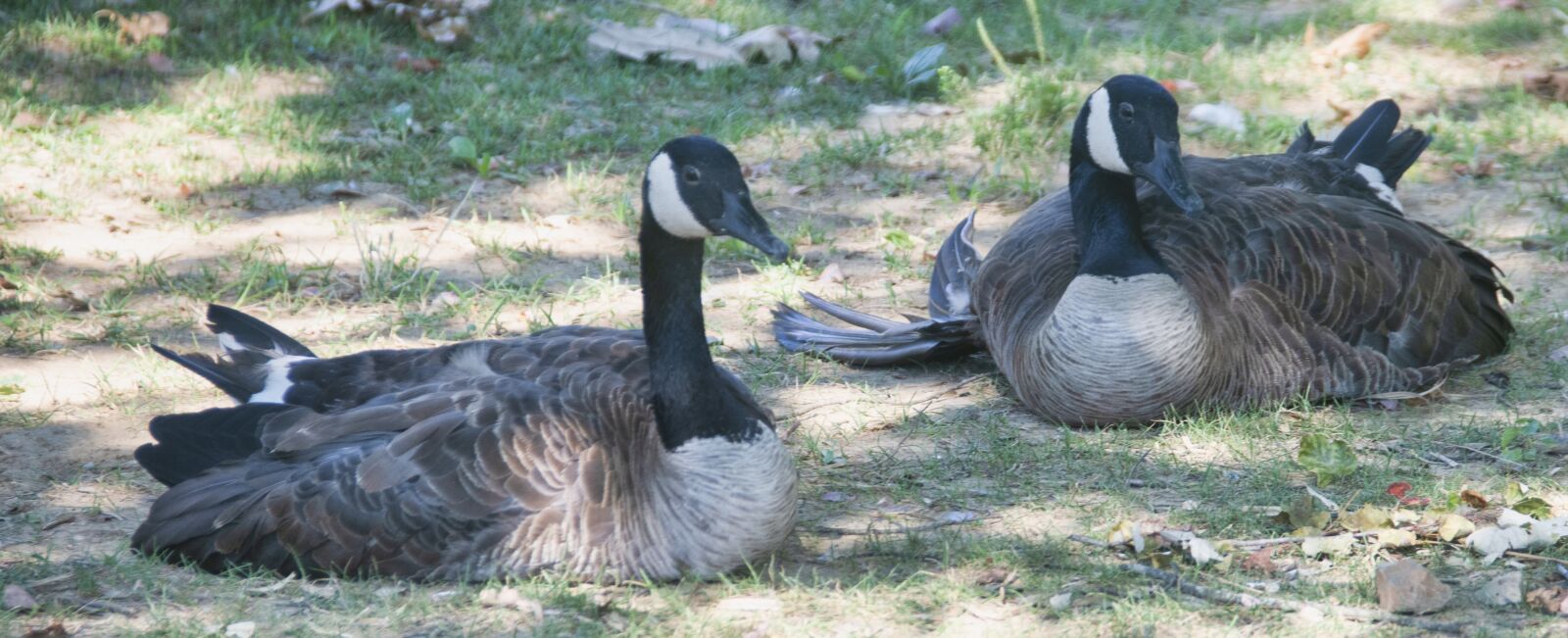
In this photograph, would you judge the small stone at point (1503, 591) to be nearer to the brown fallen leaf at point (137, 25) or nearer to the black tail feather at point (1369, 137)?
the black tail feather at point (1369, 137)

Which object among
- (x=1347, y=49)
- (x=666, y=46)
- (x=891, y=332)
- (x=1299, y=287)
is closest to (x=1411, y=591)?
(x=1299, y=287)

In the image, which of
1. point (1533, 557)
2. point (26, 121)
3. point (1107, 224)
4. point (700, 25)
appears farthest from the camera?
point (700, 25)

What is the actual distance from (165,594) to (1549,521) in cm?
335

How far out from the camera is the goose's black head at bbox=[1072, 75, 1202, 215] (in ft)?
15.6

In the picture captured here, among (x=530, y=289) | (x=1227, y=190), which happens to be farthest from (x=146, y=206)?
(x=1227, y=190)

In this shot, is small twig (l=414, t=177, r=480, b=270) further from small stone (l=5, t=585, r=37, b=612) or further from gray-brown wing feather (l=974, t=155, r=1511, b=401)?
small stone (l=5, t=585, r=37, b=612)

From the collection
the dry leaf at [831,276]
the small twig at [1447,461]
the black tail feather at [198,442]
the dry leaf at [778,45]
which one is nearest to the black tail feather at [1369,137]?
the small twig at [1447,461]

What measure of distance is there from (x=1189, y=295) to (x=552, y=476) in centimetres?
216

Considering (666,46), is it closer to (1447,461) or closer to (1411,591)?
(1447,461)

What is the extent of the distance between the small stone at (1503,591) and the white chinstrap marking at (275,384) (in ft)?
10.1

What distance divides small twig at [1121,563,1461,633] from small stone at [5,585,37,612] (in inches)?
102

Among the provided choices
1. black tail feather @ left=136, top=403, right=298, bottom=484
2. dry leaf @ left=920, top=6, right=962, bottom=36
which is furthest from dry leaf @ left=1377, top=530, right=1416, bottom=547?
dry leaf @ left=920, top=6, right=962, bottom=36

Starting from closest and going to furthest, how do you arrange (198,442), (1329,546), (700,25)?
(1329,546)
(198,442)
(700,25)

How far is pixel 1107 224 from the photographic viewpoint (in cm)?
498
